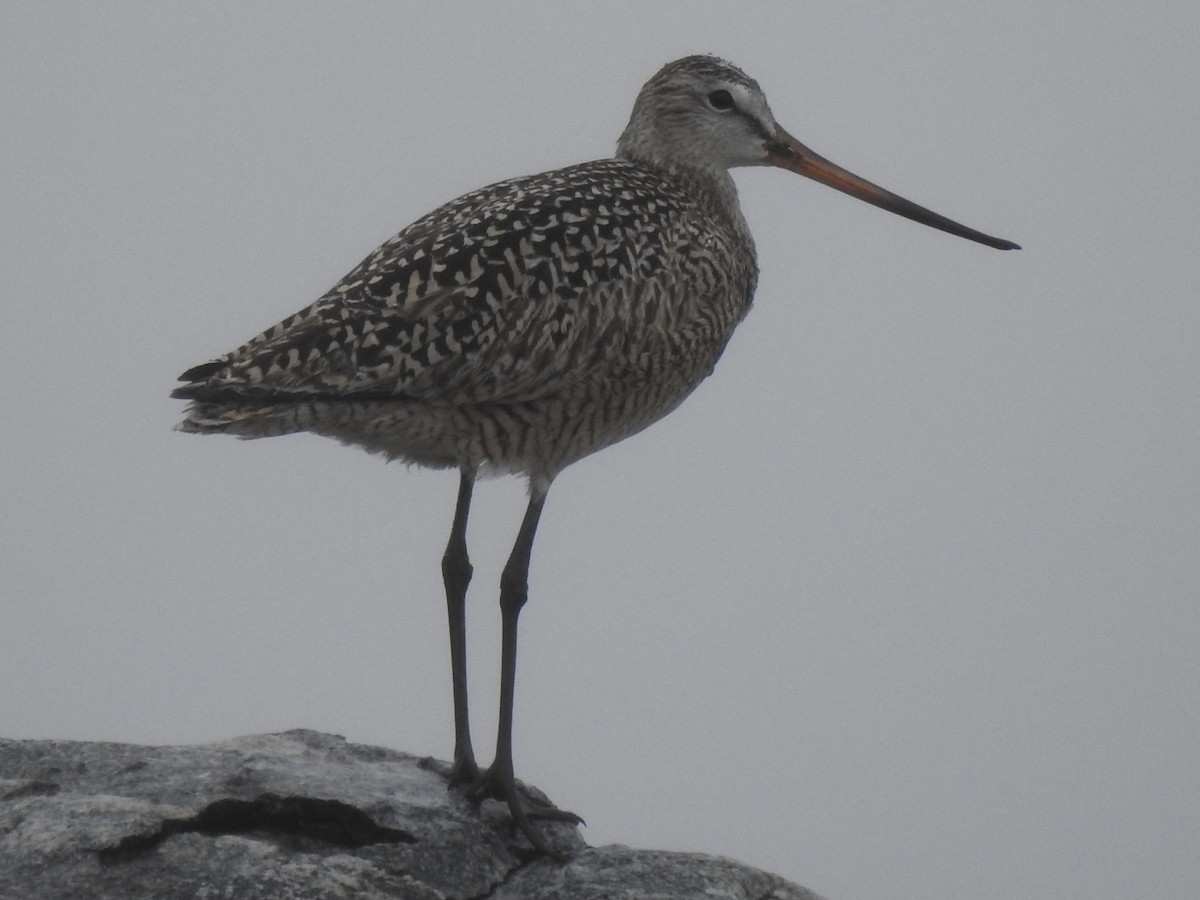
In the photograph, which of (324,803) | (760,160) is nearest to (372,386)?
(324,803)

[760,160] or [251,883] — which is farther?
[760,160]

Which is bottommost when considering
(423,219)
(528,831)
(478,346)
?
(528,831)

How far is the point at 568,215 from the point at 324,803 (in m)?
2.45

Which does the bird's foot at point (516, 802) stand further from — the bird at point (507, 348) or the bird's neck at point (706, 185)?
the bird's neck at point (706, 185)

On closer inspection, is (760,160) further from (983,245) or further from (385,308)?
(385,308)

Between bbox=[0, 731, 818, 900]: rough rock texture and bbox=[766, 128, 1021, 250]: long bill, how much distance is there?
3402mm

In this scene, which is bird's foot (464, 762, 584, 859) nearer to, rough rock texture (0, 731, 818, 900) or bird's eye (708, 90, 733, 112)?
rough rock texture (0, 731, 818, 900)

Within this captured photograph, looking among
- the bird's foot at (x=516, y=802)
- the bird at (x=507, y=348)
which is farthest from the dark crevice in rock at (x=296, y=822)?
the bird at (x=507, y=348)

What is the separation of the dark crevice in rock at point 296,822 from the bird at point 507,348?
667 mm

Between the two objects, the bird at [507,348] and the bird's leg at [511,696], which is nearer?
the bird at [507,348]

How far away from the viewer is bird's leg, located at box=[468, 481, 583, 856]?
6914 mm

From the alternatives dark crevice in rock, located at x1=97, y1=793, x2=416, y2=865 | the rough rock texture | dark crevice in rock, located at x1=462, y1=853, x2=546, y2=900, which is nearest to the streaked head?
the rough rock texture

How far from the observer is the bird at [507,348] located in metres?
6.57

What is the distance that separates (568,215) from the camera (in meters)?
7.18
